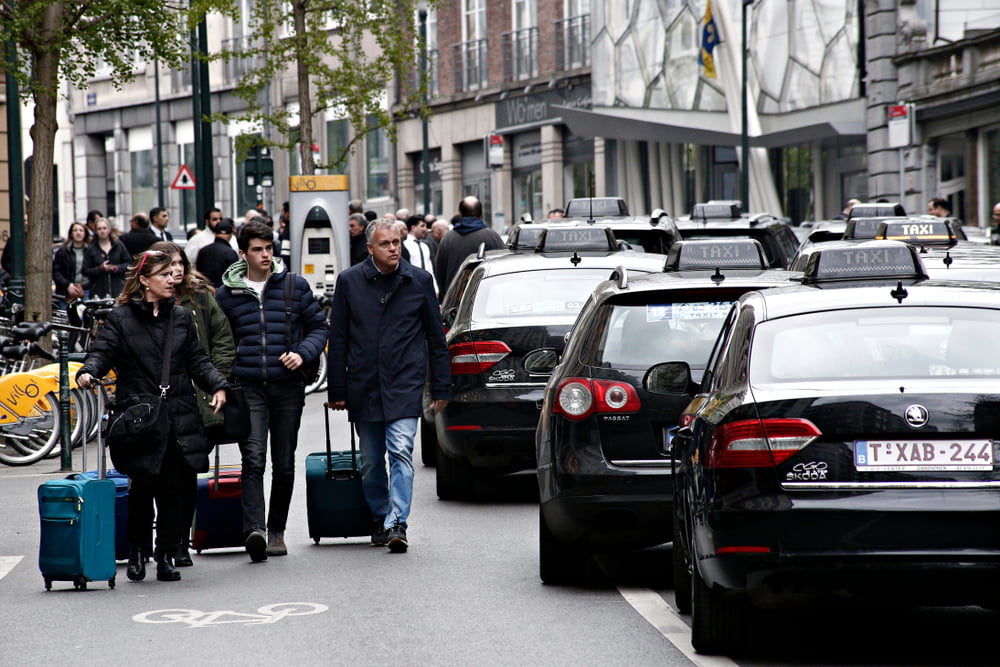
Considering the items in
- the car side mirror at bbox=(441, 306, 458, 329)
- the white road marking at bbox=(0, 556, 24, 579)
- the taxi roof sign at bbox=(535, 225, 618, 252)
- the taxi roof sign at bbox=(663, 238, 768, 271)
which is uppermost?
the taxi roof sign at bbox=(535, 225, 618, 252)

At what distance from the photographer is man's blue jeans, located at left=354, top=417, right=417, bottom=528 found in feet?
33.8

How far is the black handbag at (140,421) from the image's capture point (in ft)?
30.8

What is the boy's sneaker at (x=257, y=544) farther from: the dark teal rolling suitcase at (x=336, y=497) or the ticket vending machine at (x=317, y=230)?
the ticket vending machine at (x=317, y=230)

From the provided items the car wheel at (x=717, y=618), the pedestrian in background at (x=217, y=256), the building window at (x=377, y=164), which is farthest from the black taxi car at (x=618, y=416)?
the building window at (x=377, y=164)

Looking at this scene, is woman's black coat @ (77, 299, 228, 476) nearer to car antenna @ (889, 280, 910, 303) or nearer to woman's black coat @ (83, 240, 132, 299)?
car antenna @ (889, 280, 910, 303)

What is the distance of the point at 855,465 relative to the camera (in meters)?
6.35

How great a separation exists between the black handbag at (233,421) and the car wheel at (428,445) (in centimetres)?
452

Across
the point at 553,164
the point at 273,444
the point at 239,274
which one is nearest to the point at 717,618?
the point at 273,444

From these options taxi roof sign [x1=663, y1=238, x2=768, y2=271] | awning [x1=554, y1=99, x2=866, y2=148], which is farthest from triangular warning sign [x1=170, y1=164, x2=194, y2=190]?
taxi roof sign [x1=663, y1=238, x2=768, y2=271]

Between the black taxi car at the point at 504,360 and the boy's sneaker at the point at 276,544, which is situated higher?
the black taxi car at the point at 504,360

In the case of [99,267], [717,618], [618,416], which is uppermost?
[99,267]

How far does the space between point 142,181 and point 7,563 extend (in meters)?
58.7

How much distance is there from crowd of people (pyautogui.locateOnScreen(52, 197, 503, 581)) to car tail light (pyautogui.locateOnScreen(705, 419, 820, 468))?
3.88 metres

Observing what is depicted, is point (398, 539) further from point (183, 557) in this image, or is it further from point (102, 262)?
point (102, 262)
